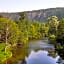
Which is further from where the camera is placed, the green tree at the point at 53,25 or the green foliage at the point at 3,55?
the green tree at the point at 53,25

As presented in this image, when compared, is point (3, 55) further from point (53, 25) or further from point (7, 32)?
point (53, 25)

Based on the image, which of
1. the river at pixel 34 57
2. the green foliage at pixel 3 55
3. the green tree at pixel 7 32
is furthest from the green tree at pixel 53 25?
the green foliage at pixel 3 55

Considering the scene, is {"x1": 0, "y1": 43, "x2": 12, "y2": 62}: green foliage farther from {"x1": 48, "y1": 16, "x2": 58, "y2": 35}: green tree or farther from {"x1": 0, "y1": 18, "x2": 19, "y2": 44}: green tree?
{"x1": 48, "y1": 16, "x2": 58, "y2": 35}: green tree

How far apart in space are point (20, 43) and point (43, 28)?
35191 mm

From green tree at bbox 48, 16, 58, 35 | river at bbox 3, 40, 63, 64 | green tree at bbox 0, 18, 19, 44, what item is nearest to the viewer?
river at bbox 3, 40, 63, 64

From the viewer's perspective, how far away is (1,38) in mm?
53719

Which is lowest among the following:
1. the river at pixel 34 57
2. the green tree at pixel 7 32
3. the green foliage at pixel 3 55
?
the river at pixel 34 57

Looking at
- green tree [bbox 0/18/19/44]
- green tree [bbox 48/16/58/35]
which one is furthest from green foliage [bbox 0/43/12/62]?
green tree [bbox 48/16/58/35]

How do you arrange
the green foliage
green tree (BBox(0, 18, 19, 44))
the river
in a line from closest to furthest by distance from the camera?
1. the river
2. the green foliage
3. green tree (BBox(0, 18, 19, 44))

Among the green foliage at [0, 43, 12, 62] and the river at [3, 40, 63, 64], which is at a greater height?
the green foliage at [0, 43, 12, 62]

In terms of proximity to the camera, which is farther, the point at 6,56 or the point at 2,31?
the point at 2,31

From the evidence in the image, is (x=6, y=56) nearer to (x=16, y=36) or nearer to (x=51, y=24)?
(x=16, y=36)

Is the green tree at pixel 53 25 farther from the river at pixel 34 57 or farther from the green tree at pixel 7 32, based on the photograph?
the river at pixel 34 57

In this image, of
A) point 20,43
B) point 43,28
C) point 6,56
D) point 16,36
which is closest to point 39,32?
point 43,28
